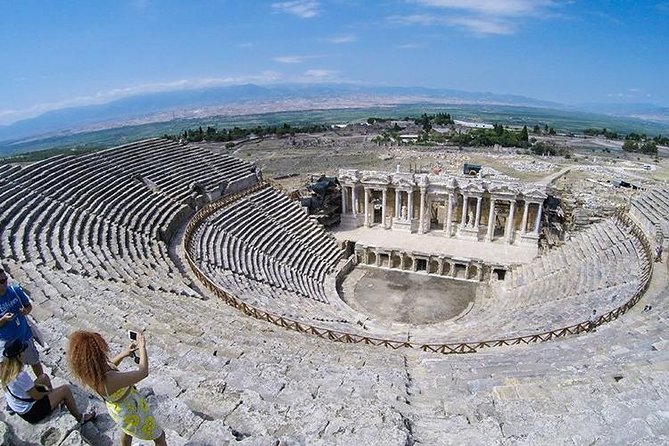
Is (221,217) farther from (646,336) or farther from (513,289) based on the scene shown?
(646,336)

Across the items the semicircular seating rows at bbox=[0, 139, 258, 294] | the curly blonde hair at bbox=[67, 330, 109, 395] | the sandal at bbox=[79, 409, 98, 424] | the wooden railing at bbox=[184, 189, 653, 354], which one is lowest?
the wooden railing at bbox=[184, 189, 653, 354]

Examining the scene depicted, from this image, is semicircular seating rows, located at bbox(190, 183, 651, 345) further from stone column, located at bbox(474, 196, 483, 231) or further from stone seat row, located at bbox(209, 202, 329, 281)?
stone column, located at bbox(474, 196, 483, 231)

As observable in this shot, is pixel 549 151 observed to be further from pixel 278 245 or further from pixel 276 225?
pixel 278 245

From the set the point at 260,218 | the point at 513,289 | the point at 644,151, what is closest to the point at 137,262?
the point at 260,218

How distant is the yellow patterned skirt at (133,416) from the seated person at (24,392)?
3.27 feet

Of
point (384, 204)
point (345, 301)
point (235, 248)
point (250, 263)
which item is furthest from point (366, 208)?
point (250, 263)

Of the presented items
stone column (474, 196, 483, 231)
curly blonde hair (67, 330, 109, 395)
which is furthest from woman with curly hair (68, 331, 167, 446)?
stone column (474, 196, 483, 231)

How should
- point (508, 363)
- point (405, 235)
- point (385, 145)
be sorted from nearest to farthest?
1. point (508, 363)
2. point (405, 235)
3. point (385, 145)

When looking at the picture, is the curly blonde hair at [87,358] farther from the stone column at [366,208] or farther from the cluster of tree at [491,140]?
the cluster of tree at [491,140]

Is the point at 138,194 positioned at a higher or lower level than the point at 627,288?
higher

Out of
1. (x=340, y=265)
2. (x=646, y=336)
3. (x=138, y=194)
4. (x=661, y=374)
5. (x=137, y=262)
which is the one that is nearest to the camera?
(x=661, y=374)

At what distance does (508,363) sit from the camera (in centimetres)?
1184

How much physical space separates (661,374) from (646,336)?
452cm

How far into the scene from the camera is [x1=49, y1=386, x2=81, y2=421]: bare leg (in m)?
5.32
